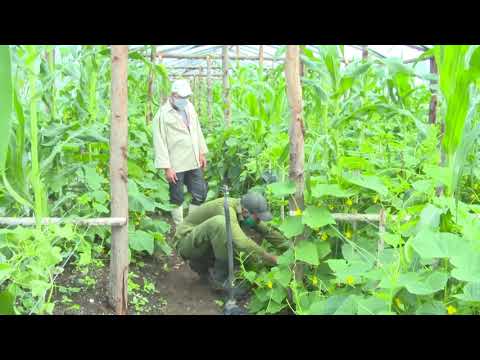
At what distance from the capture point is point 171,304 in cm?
357

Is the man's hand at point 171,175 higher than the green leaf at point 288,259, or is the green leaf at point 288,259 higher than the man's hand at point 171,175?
the man's hand at point 171,175

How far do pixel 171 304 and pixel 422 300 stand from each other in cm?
218

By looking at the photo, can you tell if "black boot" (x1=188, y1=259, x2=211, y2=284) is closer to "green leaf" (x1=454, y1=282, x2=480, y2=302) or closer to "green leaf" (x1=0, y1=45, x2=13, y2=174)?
"green leaf" (x1=454, y1=282, x2=480, y2=302)

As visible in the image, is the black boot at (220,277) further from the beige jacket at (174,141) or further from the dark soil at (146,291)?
the beige jacket at (174,141)

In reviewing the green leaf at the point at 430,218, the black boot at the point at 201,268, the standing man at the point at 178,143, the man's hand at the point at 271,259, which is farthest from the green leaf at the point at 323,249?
the standing man at the point at 178,143

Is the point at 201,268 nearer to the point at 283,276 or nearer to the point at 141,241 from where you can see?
the point at 141,241

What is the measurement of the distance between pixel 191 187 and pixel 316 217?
9.17 ft

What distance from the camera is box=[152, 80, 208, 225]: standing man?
16.0 feet

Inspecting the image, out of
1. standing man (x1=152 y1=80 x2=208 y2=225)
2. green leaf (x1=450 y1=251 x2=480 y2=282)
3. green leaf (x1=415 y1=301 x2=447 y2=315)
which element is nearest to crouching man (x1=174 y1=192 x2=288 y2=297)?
→ standing man (x1=152 y1=80 x2=208 y2=225)

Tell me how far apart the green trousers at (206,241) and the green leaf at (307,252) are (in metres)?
0.89

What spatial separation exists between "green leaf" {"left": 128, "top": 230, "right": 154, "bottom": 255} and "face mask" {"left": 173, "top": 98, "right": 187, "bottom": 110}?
168 centimetres

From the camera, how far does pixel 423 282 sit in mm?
1669

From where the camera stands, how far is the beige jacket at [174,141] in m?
4.86

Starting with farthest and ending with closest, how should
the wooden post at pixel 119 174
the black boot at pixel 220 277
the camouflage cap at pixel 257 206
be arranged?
1. the black boot at pixel 220 277
2. the camouflage cap at pixel 257 206
3. the wooden post at pixel 119 174
